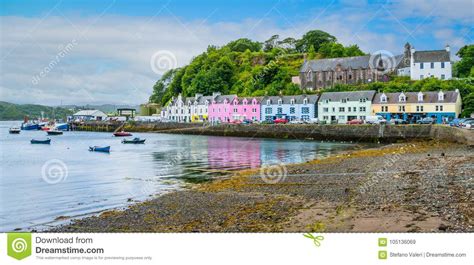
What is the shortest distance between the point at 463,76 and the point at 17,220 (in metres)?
31.4

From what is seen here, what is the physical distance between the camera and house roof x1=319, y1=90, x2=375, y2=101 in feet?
104

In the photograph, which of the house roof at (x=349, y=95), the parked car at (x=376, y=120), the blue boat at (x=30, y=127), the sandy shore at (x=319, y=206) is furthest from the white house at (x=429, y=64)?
the blue boat at (x=30, y=127)

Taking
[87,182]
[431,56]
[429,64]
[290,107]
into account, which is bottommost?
[87,182]

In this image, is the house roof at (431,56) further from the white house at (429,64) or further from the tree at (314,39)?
the tree at (314,39)

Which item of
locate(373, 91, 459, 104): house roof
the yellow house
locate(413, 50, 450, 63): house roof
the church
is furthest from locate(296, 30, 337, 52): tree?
the yellow house

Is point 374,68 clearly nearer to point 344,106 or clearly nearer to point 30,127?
point 344,106

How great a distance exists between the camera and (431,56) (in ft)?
107

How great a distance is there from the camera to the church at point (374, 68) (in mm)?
32375

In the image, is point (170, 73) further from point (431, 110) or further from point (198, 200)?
point (198, 200)

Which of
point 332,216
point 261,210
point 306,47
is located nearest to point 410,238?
point 332,216

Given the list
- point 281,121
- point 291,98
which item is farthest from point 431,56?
point 281,121

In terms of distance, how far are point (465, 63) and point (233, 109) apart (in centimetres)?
1775

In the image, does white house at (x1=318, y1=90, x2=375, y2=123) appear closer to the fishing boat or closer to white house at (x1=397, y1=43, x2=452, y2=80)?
white house at (x1=397, y1=43, x2=452, y2=80)

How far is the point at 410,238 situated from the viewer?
12.3ft
